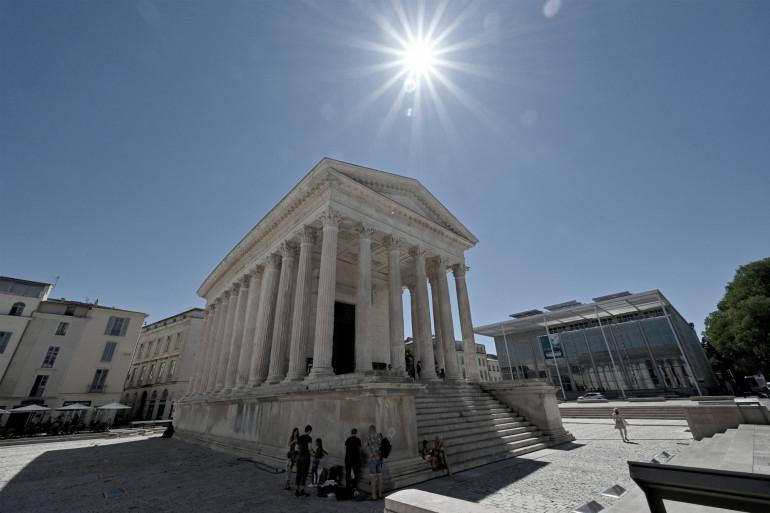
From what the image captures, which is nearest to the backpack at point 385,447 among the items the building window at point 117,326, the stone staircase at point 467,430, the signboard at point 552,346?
the stone staircase at point 467,430

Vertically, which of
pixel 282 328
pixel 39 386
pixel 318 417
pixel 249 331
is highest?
pixel 249 331

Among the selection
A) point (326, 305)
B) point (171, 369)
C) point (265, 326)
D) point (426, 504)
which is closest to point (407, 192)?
point (326, 305)

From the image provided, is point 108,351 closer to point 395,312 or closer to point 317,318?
point 317,318

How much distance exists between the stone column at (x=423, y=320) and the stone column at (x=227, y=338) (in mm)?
12743

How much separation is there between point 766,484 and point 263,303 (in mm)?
18119

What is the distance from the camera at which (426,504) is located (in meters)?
3.19

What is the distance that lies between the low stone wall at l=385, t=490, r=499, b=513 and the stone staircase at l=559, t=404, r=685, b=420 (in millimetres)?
22150

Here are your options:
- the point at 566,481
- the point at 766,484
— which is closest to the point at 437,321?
the point at 566,481

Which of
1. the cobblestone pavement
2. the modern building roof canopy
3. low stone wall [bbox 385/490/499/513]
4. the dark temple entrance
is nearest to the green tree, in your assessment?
the modern building roof canopy

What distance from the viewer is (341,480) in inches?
312

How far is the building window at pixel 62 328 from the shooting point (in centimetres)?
3136

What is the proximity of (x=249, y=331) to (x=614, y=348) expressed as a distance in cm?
4367

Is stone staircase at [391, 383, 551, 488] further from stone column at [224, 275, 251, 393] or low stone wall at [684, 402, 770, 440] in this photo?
stone column at [224, 275, 251, 393]

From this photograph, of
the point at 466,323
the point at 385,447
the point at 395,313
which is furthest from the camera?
the point at 466,323
